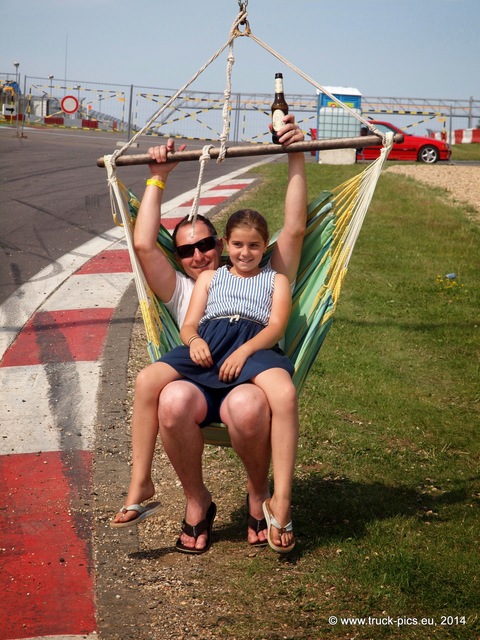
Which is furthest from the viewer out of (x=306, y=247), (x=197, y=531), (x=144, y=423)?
(x=306, y=247)

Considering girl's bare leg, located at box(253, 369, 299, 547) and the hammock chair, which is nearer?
girl's bare leg, located at box(253, 369, 299, 547)

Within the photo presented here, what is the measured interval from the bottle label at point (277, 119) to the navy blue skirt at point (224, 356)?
837mm

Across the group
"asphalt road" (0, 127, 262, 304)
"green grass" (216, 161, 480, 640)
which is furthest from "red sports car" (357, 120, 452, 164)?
"green grass" (216, 161, 480, 640)

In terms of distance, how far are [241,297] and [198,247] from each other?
0.42 metres

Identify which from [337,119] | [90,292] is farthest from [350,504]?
[337,119]

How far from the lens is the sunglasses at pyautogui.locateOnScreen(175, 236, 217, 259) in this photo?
13.4 feet

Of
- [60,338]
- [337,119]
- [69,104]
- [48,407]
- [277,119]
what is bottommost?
[48,407]

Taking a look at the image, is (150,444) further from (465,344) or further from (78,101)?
(78,101)

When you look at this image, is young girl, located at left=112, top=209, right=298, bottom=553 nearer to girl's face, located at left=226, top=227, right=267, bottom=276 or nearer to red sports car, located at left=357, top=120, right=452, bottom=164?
girl's face, located at left=226, top=227, right=267, bottom=276

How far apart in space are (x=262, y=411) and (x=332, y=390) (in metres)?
2.35

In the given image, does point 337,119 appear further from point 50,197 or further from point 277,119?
point 277,119

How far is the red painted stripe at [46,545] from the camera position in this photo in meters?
3.15

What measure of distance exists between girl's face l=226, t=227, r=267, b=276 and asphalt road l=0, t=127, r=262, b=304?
4.05 metres

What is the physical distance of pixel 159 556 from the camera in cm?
363
